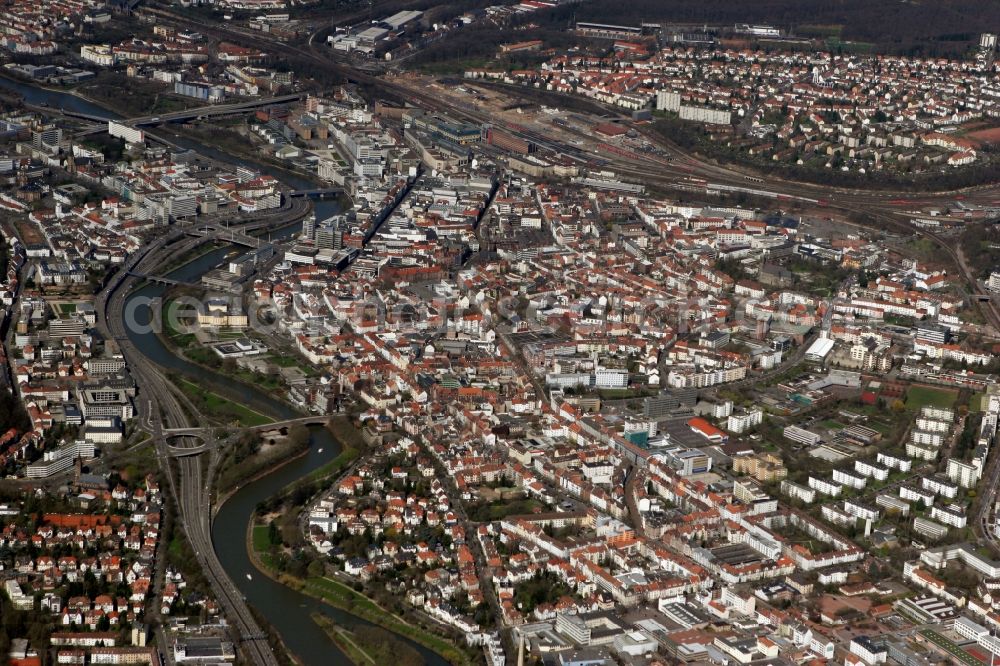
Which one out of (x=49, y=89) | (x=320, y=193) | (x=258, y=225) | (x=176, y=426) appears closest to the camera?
(x=176, y=426)

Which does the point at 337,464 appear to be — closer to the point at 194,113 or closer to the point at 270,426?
the point at 270,426

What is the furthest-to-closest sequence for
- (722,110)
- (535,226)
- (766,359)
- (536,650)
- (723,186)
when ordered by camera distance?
(722,110) < (723,186) < (535,226) < (766,359) < (536,650)

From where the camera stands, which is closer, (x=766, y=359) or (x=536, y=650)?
(x=536, y=650)

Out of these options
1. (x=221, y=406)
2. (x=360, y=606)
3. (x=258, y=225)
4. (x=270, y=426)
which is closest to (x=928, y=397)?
(x=270, y=426)

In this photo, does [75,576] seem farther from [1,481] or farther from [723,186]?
[723,186]

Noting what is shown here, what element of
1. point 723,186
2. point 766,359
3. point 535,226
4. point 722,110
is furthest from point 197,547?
point 722,110

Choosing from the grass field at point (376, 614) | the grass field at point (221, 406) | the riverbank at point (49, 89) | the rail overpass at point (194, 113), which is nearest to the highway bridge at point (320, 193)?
the rail overpass at point (194, 113)

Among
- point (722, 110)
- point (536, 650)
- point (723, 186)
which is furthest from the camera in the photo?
point (722, 110)
